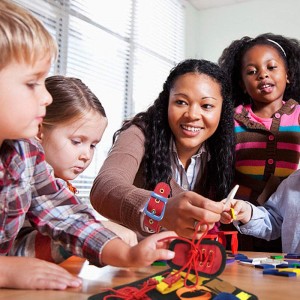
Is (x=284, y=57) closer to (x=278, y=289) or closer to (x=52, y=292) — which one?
(x=278, y=289)

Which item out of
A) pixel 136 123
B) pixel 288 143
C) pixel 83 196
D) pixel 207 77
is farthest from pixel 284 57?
pixel 83 196

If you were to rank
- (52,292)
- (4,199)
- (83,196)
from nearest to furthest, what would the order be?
1. (52,292)
2. (4,199)
3. (83,196)

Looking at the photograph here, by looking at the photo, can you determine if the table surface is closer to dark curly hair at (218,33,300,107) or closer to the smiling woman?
the smiling woman

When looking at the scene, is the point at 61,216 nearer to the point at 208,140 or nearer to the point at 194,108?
the point at 194,108

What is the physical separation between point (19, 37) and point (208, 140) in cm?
94

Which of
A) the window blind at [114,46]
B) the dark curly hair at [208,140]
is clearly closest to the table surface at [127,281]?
the dark curly hair at [208,140]

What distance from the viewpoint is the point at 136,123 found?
1.46 m

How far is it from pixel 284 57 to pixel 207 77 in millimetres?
544

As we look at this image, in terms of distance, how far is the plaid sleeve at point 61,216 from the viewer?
761 mm

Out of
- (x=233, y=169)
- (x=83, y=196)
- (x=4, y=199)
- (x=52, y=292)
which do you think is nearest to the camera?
(x=52, y=292)

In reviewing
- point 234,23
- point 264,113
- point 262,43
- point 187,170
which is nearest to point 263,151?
point 264,113

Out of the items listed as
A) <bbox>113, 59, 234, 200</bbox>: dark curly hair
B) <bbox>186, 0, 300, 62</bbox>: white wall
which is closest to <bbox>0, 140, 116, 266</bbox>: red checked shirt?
<bbox>113, 59, 234, 200</bbox>: dark curly hair

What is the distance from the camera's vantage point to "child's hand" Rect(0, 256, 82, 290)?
25.5 inches

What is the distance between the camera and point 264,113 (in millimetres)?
1727
